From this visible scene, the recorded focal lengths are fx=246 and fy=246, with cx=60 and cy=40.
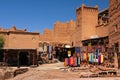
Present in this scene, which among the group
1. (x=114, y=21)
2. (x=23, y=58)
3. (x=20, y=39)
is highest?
(x=114, y=21)

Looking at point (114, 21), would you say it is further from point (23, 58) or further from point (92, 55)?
point (23, 58)

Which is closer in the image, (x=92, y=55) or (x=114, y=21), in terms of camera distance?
(x=114, y=21)

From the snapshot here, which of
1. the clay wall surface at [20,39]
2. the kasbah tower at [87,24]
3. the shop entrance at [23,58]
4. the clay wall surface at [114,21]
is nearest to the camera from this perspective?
the clay wall surface at [114,21]

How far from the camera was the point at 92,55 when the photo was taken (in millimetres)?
26938

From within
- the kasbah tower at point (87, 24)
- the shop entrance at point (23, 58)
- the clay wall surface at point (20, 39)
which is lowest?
the shop entrance at point (23, 58)

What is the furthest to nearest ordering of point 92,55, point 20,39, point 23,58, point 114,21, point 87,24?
point 87,24 → point 20,39 → point 23,58 → point 92,55 → point 114,21

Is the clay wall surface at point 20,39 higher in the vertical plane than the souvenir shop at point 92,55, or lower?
higher

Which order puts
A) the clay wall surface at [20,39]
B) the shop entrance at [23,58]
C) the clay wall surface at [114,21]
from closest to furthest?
the clay wall surface at [114,21], the shop entrance at [23,58], the clay wall surface at [20,39]

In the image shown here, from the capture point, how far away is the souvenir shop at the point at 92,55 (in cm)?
2584

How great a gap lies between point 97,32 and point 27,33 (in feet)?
36.7

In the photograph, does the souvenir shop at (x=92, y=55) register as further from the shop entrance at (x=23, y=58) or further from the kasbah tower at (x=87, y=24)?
the kasbah tower at (x=87, y=24)

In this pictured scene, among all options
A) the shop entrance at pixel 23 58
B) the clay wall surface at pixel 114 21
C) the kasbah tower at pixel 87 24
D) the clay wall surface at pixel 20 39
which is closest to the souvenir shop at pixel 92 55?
the clay wall surface at pixel 114 21

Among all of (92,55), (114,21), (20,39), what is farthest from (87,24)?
(114,21)

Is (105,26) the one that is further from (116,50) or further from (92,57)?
(116,50)
